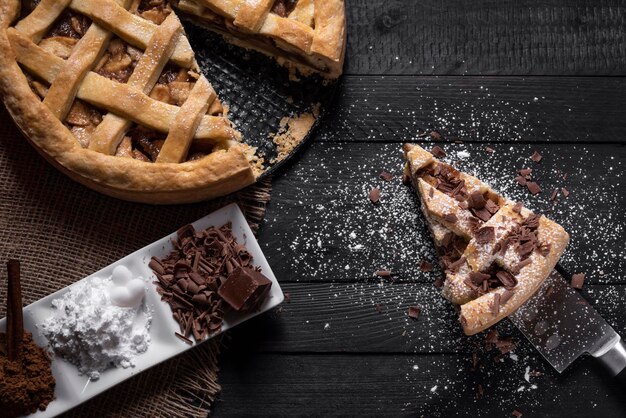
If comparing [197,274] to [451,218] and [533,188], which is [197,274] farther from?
[533,188]

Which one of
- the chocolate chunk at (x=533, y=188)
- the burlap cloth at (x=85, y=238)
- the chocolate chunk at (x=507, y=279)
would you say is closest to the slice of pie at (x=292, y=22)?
the burlap cloth at (x=85, y=238)

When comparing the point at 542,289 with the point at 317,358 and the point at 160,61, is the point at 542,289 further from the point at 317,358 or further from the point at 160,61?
the point at 160,61

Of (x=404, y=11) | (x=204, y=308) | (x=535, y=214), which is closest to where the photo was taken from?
(x=204, y=308)

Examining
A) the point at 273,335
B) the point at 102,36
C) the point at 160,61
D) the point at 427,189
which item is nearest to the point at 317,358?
the point at 273,335

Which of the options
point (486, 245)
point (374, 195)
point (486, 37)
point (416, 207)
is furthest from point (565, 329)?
point (486, 37)

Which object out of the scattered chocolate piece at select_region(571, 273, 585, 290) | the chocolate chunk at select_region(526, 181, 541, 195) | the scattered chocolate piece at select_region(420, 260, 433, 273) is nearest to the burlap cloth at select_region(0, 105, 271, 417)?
the scattered chocolate piece at select_region(420, 260, 433, 273)

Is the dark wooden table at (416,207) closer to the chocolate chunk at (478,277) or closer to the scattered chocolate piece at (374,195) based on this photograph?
the scattered chocolate piece at (374,195)
